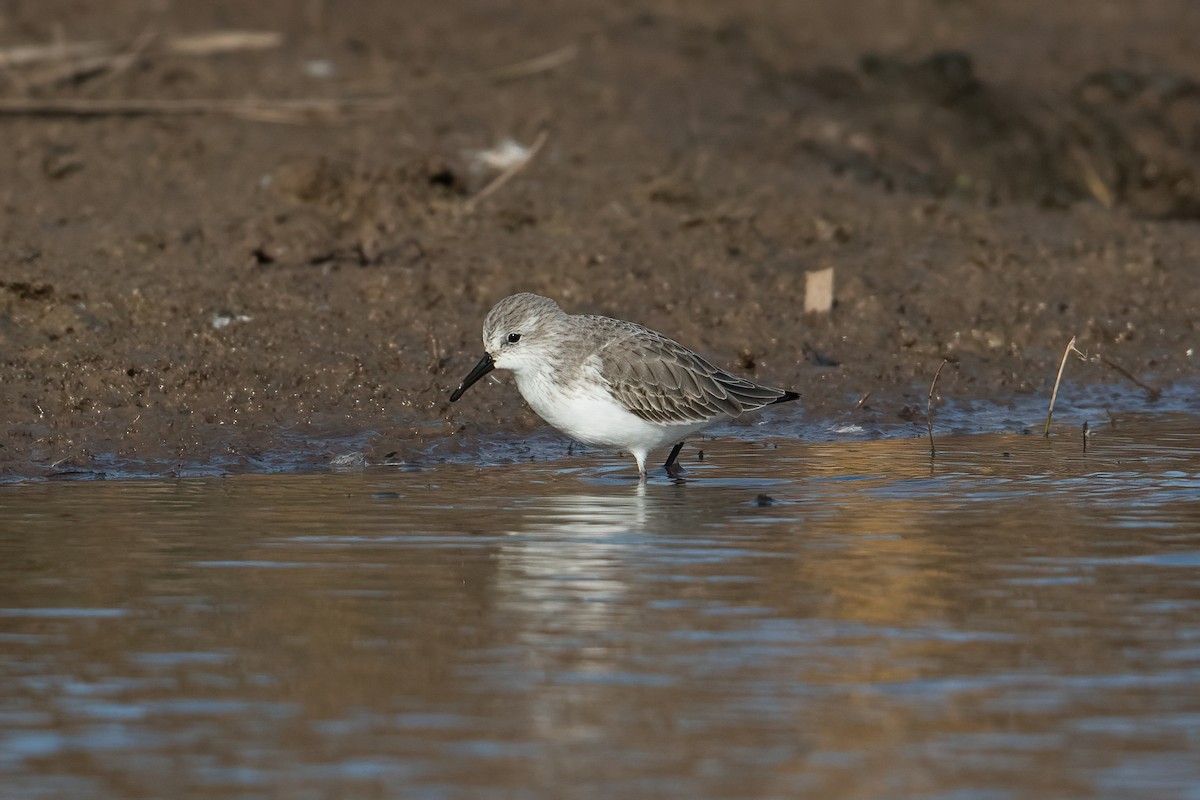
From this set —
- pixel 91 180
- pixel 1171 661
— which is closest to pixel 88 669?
pixel 1171 661

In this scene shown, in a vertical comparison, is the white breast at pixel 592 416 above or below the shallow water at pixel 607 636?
above

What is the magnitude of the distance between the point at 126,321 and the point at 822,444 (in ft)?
13.9

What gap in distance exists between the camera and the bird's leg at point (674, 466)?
10133 millimetres

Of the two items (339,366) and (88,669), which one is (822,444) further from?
(88,669)

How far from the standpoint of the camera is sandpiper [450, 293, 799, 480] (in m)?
9.81

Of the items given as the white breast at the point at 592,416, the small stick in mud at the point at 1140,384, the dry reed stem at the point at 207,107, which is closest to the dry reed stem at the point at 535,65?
the dry reed stem at the point at 207,107

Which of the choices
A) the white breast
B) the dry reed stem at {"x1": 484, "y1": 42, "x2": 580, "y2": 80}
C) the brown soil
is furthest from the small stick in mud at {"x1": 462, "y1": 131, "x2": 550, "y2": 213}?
the white breast

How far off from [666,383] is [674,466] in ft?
1.51

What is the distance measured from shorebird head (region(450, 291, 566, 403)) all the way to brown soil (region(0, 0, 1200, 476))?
→ 2.18 ft

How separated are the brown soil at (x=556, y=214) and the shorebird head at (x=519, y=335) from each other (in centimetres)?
66

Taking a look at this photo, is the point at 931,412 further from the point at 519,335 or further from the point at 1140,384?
the point at 519,335

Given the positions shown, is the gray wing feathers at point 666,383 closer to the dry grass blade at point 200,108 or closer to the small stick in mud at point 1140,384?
the small stick in mud at point 1140,384

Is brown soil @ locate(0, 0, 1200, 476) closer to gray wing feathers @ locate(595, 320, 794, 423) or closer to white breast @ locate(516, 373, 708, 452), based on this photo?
white breast @ locate(516, 373, 708, 452)

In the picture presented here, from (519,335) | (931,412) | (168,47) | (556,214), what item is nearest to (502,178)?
(556,214)
